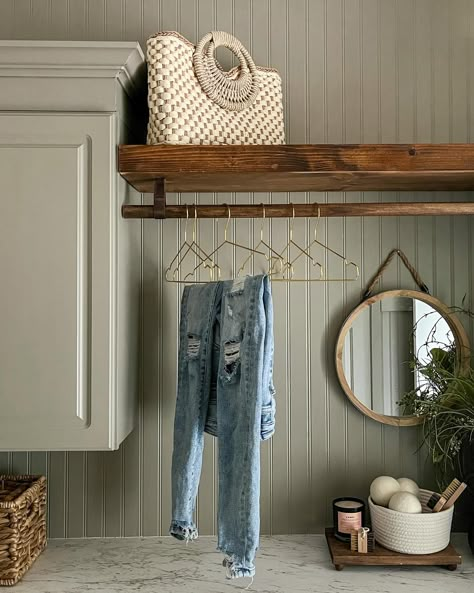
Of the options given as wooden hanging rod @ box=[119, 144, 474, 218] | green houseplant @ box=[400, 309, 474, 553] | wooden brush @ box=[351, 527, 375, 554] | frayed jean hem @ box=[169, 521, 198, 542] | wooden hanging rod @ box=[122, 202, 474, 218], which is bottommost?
wooden brush @ box=[351, 527, 375, 554]

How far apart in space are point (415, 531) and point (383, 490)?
0.13m

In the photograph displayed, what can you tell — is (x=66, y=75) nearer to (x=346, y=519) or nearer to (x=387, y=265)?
(x=387, y=265)

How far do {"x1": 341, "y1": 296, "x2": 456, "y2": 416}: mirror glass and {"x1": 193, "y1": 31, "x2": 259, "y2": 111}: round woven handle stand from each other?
682 millimetres

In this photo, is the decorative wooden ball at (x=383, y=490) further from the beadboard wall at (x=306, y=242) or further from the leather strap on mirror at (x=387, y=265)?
the leather strap on mirror at (x=387, y=265)

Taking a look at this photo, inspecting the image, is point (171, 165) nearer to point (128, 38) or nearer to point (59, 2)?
point (128, 38)

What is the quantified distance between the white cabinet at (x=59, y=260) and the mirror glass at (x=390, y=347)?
72 cm

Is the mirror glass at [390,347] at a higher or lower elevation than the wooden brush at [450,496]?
higher

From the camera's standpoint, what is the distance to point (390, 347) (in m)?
1.98

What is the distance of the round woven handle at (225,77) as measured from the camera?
69.0 inches

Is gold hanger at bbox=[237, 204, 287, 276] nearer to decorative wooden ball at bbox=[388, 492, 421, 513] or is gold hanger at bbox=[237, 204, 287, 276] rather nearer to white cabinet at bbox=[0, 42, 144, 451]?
white cabinet at bbox=[0, 42, 144, 451]

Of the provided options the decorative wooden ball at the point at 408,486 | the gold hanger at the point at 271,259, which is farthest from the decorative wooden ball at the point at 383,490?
the gold hanger at the point at 271,259

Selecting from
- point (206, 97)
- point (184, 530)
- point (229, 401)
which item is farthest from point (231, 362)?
point (206, 97)

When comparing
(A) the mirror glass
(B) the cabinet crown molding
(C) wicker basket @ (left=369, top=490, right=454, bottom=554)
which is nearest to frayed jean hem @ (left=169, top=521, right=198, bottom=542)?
(C) wicker basket @ (left=369, top=490, right=454, bottom=554)

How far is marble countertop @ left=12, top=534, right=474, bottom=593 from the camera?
1.64m
